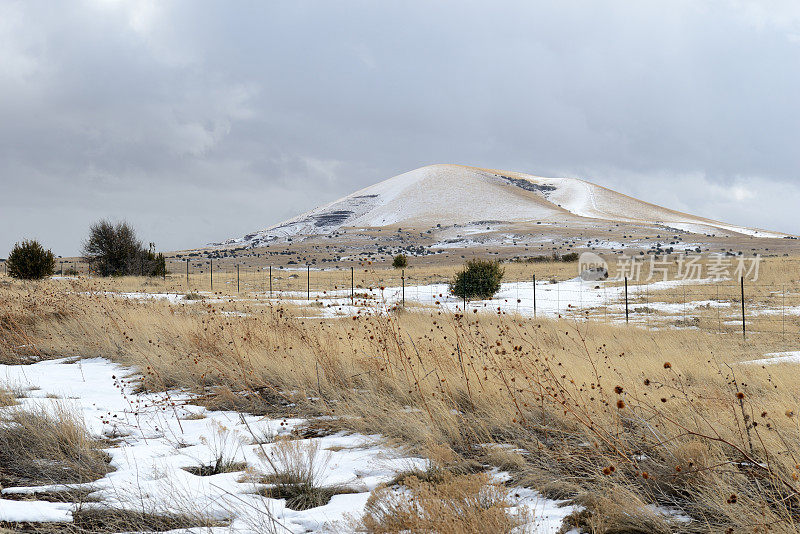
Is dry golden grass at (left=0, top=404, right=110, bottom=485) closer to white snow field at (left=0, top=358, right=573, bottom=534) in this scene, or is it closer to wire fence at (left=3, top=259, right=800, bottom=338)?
white snow field at (left=0, top=358, right=573, bottom=534)

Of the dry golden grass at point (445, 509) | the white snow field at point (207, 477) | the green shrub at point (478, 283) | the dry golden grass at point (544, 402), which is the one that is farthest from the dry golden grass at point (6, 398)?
the green shrub at point (478, 283)

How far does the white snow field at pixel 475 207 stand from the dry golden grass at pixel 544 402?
348 ft

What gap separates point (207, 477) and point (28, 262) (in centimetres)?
3279

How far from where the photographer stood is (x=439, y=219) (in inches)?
4931

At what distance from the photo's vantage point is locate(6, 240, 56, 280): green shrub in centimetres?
3038

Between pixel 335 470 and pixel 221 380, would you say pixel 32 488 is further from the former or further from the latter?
pixel 221 380

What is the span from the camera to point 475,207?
5285 inches

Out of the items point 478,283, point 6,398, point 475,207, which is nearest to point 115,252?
point 478,283

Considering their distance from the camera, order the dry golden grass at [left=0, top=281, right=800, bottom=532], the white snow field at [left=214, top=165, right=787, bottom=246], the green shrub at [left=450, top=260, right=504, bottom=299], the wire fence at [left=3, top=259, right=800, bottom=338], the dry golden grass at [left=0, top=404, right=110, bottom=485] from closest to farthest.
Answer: the dry golden grass at [left=0, top=281, right=800, bottom=532], the dry golden grass at [left=0, top=404, right=110, bottom=485], the wire fence at [left=3, top=259, right=800, bottom=338], the green shrub at [left=450, top=260, right=504, bottom=299], the white snow field at [left=214, top=165, right=787, bottom=246]

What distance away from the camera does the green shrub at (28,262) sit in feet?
99.7

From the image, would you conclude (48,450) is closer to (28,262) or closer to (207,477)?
(207,477)

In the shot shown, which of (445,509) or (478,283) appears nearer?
(445,509)

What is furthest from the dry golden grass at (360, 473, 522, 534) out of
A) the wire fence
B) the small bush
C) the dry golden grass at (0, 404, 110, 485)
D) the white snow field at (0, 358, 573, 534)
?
the wire fence

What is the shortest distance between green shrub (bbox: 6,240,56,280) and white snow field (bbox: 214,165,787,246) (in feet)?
270
